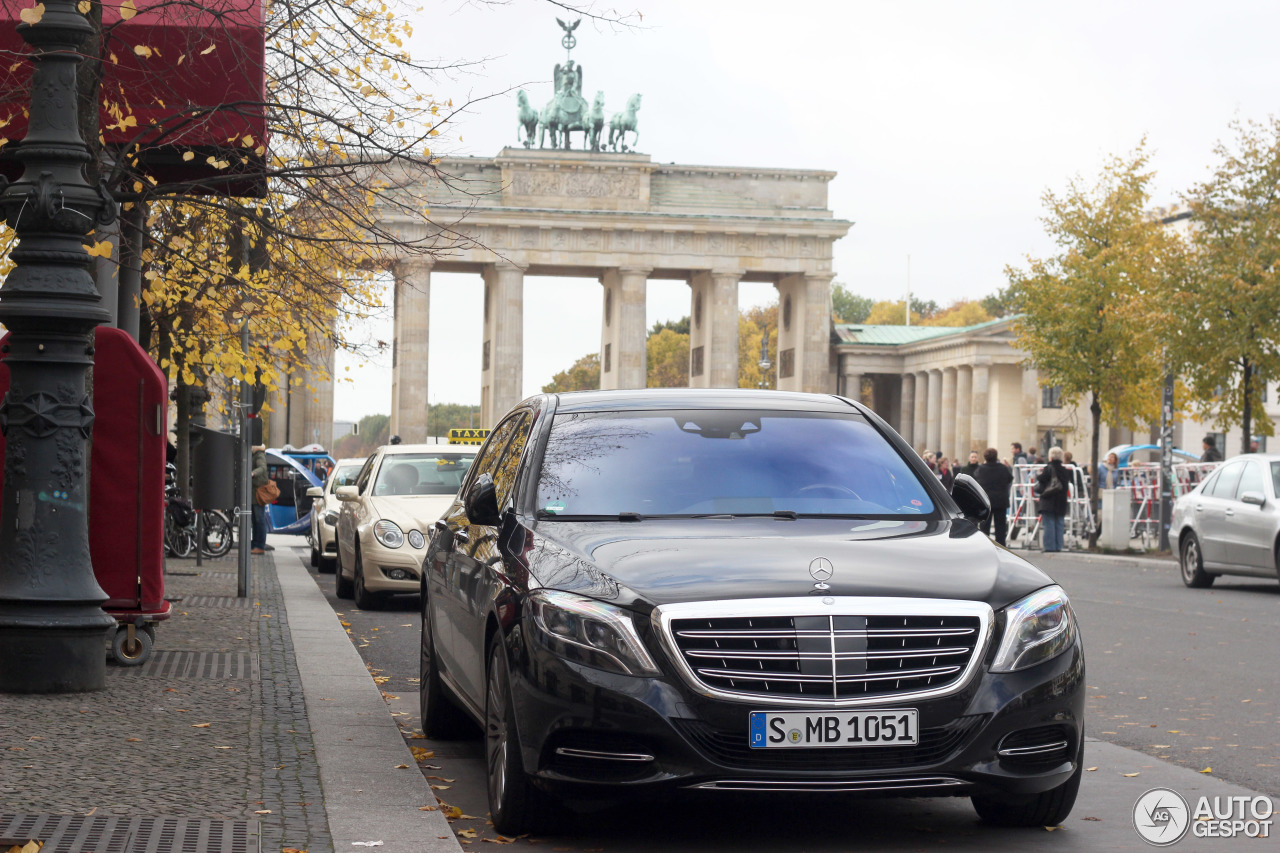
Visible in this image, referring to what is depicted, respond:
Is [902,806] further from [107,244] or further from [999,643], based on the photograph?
[107,244]

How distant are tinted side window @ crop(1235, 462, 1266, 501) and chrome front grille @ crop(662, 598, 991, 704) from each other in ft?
54.1

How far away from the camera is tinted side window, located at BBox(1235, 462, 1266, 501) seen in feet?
67.5

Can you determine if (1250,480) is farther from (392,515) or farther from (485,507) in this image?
(485,507)

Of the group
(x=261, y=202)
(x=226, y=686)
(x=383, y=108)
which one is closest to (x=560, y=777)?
(x=226, y=686)

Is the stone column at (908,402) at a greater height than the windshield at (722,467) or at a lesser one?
greater

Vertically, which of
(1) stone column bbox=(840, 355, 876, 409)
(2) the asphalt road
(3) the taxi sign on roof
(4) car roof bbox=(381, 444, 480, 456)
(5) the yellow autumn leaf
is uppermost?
(1) stone column bbox=(840, 355, 876, 409)

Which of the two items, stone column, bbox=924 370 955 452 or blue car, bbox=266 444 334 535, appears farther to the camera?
stone column, bbox=924 370 955 452

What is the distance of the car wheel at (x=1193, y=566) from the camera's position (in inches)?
845

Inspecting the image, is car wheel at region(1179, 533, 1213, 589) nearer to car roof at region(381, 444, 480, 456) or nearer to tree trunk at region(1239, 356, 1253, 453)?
car roof at region(381, 444, 480, 456)

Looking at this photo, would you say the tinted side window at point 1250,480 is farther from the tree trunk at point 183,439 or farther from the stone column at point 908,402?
the stone column at point 908,402

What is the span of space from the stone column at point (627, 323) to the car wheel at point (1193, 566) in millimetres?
60240

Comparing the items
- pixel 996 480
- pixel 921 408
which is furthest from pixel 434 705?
pixel 921 408

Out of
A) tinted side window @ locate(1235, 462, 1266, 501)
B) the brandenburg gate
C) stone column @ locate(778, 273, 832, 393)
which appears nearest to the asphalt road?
tinted side window @ locate(1235, 462, 1266, 501)

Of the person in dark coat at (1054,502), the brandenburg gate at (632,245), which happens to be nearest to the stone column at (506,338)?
the brandenburg gate at (632,245)
